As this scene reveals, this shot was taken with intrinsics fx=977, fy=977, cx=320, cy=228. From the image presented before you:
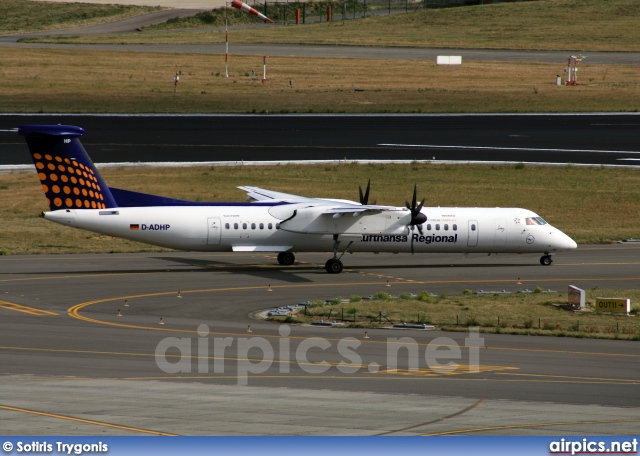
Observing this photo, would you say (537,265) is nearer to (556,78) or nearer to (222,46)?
(556,78)

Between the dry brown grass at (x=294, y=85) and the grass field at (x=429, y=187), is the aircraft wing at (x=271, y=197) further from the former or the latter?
the dry brown grass at (x=294, y=85)

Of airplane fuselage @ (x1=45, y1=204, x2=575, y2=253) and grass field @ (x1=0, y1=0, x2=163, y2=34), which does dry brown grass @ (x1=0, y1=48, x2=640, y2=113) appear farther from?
airplane fuselage @ (x1=45, y1=204, x2=575, y2=253)

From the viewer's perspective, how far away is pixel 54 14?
15800 centimetres

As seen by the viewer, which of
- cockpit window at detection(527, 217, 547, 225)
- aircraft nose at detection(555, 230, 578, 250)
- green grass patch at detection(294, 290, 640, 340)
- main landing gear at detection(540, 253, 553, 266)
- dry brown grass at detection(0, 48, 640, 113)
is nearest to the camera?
green grass patch at detection(294, 290, 640, 340)

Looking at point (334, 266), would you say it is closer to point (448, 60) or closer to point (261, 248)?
point (261, 248)

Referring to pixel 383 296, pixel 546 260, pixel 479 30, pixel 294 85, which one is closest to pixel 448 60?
pixel 294 85

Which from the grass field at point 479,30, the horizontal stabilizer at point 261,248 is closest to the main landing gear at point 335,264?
the horizontal stabilizer at point 261,248

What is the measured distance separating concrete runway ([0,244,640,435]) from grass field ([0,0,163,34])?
112294 mm

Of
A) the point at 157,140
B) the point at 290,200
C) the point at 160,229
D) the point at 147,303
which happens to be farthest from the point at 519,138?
the point at 147,303

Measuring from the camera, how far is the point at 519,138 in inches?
3140

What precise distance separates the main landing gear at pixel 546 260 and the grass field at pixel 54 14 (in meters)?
116

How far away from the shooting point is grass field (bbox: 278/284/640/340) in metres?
34.3
